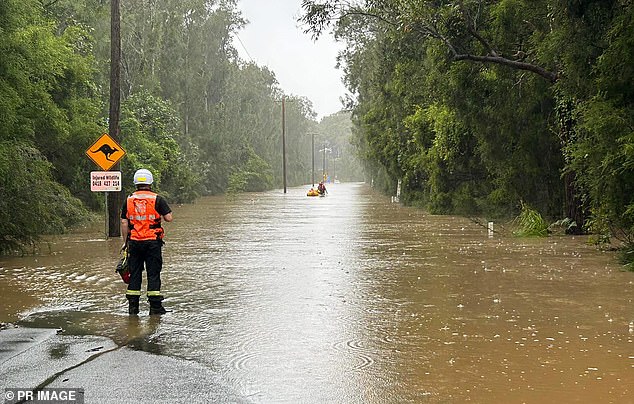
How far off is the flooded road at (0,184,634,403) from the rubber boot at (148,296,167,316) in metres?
0.15

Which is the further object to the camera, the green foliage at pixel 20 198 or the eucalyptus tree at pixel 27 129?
the green foliage at pixel 20 198

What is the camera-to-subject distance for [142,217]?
35.1ft

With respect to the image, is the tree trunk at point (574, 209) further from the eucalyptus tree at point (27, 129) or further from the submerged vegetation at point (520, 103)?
the eucalyptus tree at point (27, 129)

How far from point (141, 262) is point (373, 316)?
3129mm

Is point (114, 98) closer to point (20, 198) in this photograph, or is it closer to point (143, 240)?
point (20, 198)

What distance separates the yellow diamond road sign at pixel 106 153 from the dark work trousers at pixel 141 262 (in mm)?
12472

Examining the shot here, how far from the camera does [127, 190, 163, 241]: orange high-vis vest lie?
10.7m

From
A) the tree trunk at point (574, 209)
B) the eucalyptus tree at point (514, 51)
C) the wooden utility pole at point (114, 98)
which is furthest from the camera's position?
the wooden utility pole at point (114, 98)

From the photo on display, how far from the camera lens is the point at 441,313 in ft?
34.8

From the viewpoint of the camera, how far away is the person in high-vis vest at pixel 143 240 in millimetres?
10695

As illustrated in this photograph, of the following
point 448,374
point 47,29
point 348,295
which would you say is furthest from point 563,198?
point 448,374

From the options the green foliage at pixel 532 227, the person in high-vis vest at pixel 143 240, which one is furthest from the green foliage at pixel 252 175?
the person in high-vis vest at pixel 143 240

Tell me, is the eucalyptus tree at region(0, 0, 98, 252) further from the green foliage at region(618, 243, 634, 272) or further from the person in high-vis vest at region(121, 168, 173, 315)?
the green foliage at region(618, 243, 634, 272)

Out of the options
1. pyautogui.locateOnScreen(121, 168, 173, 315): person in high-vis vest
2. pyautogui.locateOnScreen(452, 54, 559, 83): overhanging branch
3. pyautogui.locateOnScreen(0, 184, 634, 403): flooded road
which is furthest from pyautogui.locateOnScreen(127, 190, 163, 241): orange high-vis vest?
pyautogui.locateOnScreen(452, 54, 559, 83): overhanging branch
